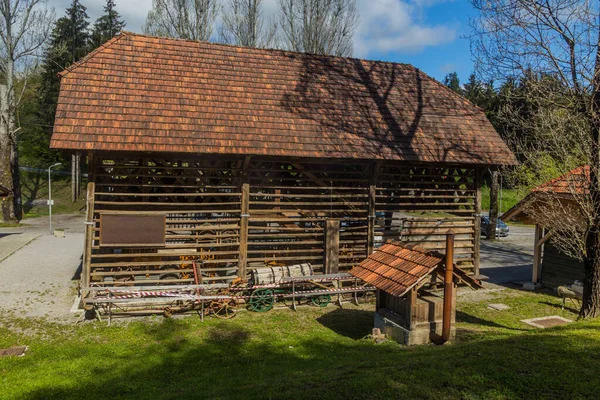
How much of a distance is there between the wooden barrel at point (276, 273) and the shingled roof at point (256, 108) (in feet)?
9.95

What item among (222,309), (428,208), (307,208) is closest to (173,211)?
(222,309)

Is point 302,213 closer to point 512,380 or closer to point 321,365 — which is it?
point 321,365

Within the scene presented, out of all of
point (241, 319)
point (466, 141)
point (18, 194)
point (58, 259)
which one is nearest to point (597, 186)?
Result: point (466, 141)

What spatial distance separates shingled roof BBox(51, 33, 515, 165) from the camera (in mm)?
11758

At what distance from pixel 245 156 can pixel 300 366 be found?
6.01 metres

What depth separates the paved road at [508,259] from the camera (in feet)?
59.9

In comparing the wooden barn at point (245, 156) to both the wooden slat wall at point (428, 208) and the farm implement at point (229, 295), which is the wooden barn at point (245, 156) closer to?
the wooden slat wall at point (428, 208)

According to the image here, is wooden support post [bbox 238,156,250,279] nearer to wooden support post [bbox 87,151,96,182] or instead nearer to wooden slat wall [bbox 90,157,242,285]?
wooden slat wall [bbox 90,157,242,285]

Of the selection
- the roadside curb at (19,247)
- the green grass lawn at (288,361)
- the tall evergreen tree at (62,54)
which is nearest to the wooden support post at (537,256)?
the green grass lawn at (288,361)

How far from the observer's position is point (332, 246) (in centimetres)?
1335

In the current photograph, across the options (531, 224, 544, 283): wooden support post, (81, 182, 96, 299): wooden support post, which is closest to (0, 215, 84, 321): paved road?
(81, 182, 96, 299): wooden support post

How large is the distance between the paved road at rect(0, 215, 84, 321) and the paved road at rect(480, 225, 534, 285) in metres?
14.5

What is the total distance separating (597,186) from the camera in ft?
31.7

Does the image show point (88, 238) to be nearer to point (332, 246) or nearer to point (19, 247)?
point (332, 246)
